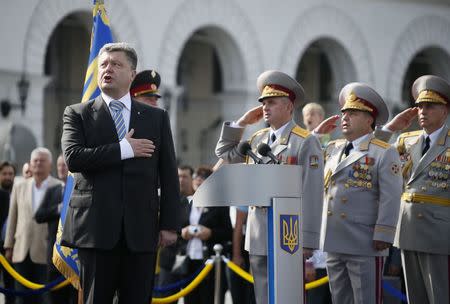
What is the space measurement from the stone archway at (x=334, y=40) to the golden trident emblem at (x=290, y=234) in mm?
17666

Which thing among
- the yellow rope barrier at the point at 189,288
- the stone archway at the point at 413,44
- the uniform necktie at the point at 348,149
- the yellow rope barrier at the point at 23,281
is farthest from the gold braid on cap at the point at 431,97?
the stone archway at the point at 413,44

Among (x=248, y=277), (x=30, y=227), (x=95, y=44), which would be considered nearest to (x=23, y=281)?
(x=30, y=227)

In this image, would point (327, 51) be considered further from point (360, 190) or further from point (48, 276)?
point (360, 190)

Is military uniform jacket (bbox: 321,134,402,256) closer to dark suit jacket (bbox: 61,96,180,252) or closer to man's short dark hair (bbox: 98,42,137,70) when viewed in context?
dark suit jacket (bbox: 61,96,180,252)

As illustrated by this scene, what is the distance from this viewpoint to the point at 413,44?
84.0 feet

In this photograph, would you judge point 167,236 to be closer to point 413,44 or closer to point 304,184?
point 304,184

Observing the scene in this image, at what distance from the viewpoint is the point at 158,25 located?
2116cm

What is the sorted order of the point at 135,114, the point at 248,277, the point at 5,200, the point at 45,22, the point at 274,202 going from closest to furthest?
1. the point at 274,202
2. the point at 135,114
3. the point at 248,277
4. the point at 5,200
5. the point at 45,22

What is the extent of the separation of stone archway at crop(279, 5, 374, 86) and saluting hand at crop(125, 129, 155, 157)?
58.1 feet

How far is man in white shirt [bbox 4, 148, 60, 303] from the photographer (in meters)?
10.0

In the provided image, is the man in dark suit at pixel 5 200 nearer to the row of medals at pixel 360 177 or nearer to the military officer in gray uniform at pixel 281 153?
the military officer in gray uniform at pixel 281 153

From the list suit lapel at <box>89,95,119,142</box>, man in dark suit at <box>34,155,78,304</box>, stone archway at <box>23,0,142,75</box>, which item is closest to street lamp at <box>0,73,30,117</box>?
stone archway at <box>23,0,142,75</box>

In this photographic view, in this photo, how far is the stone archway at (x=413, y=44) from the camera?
25.4 metres

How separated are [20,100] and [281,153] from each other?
41.8 ft
